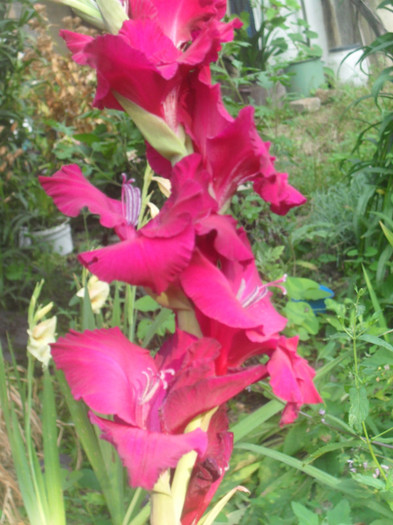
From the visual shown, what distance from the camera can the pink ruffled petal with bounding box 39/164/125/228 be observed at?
0.58 metres

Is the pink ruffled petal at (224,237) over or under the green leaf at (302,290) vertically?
over

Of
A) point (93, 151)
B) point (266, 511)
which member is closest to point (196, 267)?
point (266, 511)

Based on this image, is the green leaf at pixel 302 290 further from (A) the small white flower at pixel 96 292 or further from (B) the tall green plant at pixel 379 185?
(A) the small white flower at pixel 96 292

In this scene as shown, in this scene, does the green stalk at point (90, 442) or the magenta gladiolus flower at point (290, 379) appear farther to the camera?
the green stalk at point (90, 442)

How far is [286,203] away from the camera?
614mm

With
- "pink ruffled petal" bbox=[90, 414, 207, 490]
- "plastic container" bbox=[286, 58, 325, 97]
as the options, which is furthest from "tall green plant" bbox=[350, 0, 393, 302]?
"plastic container" bbox=[286, 58, 325, 97]

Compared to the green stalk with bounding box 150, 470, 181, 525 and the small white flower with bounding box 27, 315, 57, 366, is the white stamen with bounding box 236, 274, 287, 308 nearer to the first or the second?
the green stalk with bounding box 150, 470, 181, 525

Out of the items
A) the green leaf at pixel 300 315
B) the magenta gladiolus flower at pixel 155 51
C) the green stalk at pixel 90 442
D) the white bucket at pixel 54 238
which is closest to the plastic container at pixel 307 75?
the white bucket at pixel 54 238

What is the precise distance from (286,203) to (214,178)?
73mm

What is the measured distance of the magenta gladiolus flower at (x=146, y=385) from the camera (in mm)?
516

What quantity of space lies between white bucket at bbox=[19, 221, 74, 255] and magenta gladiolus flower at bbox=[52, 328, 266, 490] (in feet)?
7.23

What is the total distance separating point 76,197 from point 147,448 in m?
0.23

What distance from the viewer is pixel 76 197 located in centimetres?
59

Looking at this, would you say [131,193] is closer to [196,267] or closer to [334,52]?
[196,267]
